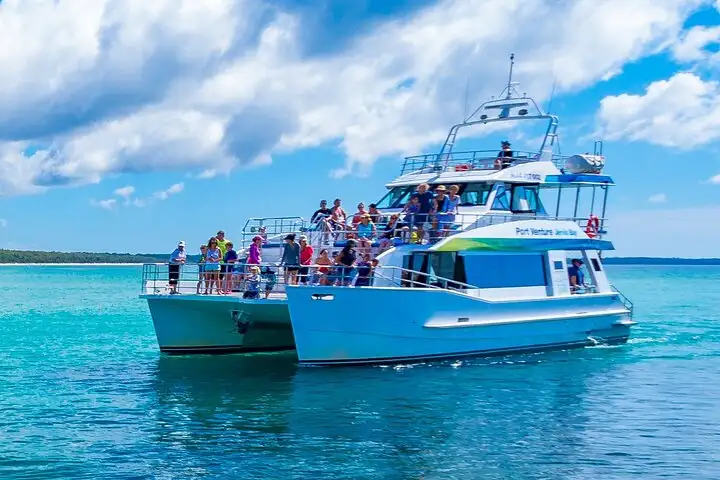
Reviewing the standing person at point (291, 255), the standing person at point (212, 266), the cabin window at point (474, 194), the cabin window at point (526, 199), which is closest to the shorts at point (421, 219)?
the cabin window at point (474, 194)

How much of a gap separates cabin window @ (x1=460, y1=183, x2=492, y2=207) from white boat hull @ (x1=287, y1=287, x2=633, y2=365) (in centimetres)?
279

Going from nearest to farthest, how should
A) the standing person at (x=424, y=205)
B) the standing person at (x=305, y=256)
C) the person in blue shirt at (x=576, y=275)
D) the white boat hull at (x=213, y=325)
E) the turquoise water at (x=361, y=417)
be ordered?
the turquoise water at (x=361, y=417)
the standing person at (x=305, y=256)
the standing person at (x=424, y=205)
the white boat hull at (x=213, y=325)
the person in blue shirt at (x=576, y=275)

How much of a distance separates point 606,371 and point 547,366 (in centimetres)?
133

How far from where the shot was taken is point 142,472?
11.6 metres

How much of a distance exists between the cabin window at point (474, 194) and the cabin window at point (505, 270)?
1694 mm

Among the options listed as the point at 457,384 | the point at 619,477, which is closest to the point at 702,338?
the point at 457,384

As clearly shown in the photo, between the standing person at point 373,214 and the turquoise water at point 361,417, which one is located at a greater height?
the standing person at point 373,214

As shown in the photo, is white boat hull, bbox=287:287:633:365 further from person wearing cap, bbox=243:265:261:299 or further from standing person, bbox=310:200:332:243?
standing person, bbox=310:200:332:243

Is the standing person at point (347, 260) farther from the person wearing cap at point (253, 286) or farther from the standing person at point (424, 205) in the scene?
the standing person at point (424, 205)

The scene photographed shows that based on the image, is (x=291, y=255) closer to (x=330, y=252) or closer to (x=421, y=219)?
(x=330, y=252)

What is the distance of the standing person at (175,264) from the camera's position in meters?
20.8

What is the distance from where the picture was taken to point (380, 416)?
49.3ft

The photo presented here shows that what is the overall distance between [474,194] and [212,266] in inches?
266

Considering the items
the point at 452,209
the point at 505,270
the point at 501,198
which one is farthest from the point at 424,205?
the point at 501,198
